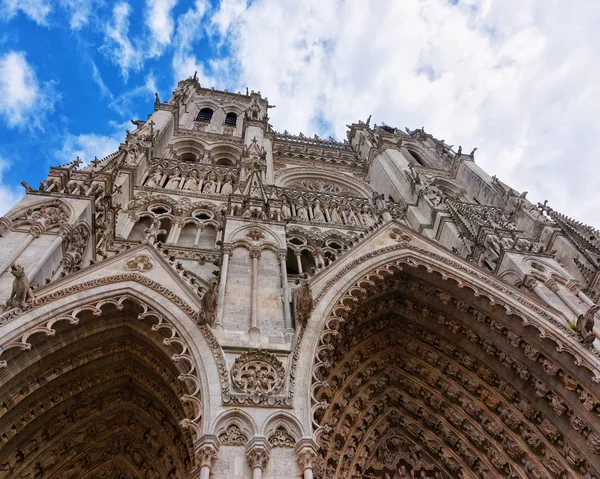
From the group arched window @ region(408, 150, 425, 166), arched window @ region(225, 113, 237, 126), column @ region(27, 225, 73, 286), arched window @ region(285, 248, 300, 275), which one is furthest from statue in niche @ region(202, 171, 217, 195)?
arched window @ region(408, 150, 425, 166)

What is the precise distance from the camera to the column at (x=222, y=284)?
719 cm

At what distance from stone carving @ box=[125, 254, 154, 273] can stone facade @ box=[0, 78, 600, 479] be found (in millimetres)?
48

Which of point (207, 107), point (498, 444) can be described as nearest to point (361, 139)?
point (207, 107)

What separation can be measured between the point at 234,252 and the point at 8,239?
4.12 meters

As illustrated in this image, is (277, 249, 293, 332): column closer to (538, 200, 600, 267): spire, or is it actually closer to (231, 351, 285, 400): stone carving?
(231, 351, 285, 400): stone carving

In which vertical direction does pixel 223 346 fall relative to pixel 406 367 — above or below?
below

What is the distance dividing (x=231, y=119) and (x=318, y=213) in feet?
40.9

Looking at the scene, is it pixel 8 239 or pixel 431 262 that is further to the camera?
pixel 431 262

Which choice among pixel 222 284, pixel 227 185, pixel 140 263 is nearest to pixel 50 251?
pixel 140 263

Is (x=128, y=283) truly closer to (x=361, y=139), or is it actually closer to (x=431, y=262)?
(x=431, y=262)

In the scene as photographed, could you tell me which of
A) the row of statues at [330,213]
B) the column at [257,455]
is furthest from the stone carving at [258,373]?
the row of statues at [330,213]

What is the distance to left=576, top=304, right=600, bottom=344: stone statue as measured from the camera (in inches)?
326

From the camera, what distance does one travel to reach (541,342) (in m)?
8.84

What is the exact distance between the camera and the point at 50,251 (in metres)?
7.98
